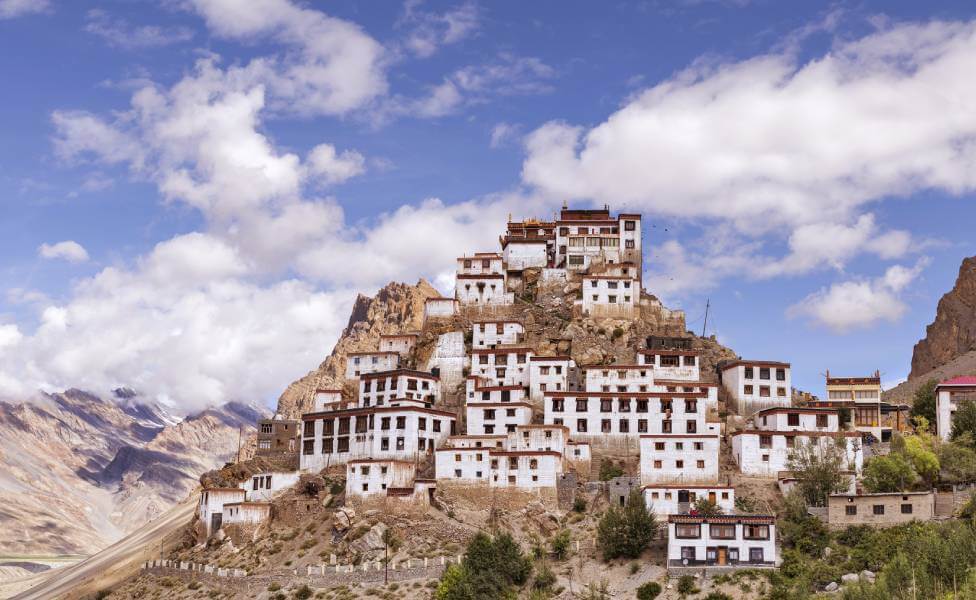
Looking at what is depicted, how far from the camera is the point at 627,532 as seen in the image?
70.9m

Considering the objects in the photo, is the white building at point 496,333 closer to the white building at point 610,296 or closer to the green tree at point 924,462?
the white building at point 610,296

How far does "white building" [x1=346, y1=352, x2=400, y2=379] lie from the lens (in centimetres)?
9581

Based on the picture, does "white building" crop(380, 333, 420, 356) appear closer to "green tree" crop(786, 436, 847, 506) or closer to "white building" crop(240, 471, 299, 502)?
"white building" crop(240, 471, 299, 502)

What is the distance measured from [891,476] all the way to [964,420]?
10850 mm

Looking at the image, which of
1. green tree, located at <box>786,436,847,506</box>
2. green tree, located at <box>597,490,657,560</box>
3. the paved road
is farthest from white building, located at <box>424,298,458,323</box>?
the paved road

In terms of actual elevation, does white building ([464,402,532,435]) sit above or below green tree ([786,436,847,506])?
above

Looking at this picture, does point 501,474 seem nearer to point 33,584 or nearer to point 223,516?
point 223,516

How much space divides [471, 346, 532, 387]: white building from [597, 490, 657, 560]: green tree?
59.5 ft

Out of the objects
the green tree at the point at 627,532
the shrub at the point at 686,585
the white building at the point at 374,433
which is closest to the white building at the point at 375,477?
the white building at the point at 374,433

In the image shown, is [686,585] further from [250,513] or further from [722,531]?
[250,513]

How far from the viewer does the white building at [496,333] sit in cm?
9281

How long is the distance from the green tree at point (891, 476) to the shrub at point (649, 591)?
50.6 ft

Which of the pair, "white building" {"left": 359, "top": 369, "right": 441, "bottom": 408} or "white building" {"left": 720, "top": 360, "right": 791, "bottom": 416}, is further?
"white building" {"left": 359, "top": 369, "right": 441, "bottom": 408}

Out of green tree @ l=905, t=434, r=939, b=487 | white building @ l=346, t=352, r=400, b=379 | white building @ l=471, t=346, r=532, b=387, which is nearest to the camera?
green tree @ l=905, t=434, r=939, b=487
